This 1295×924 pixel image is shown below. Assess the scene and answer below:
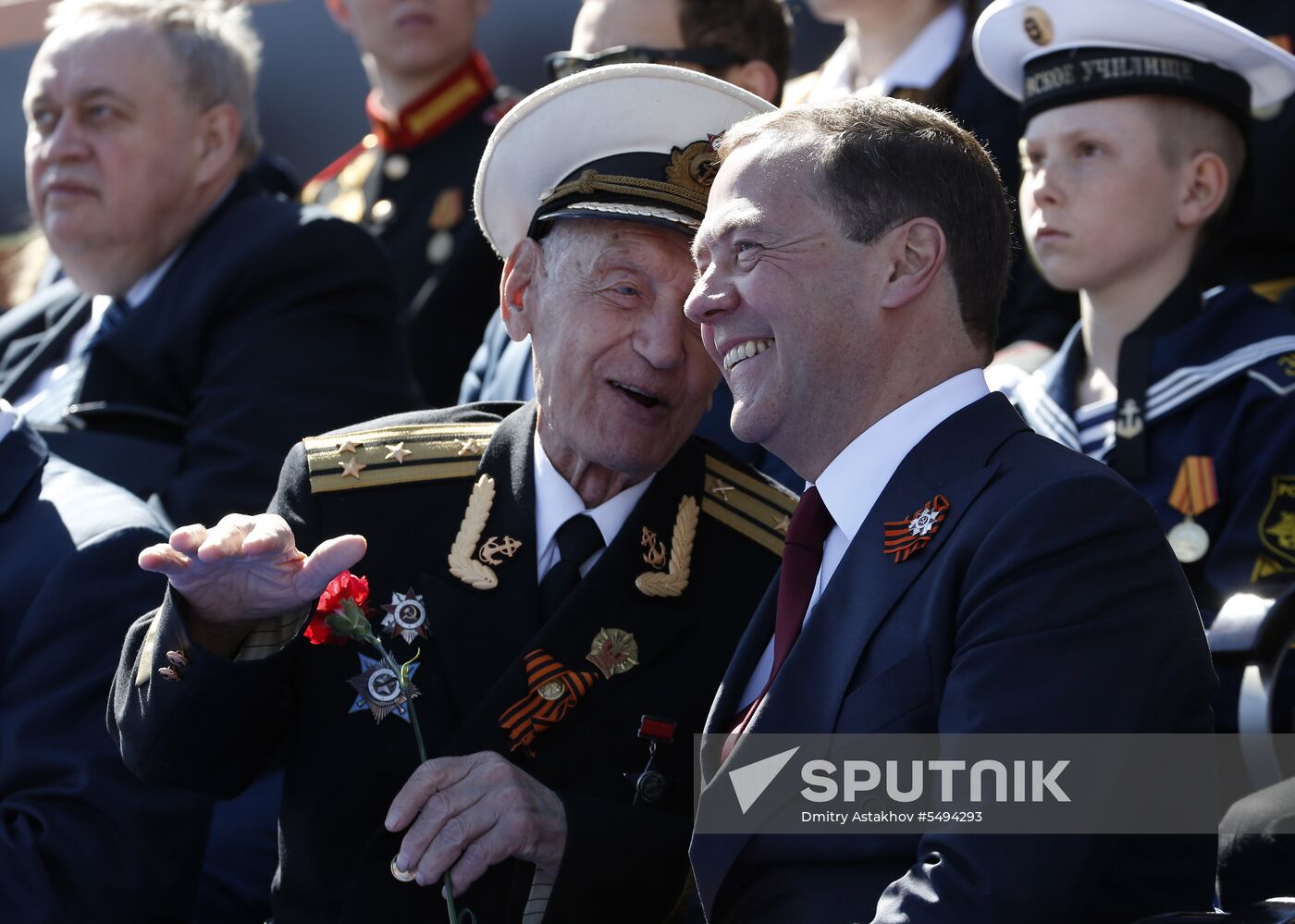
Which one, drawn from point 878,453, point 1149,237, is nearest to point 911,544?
point 878,453

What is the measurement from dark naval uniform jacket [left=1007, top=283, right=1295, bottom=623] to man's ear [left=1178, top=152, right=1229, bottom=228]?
0.16m

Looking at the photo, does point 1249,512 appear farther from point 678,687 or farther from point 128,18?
point 128,18

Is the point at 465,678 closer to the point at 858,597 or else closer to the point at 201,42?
the point at 858,597

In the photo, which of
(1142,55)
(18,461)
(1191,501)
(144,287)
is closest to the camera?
(18,461)

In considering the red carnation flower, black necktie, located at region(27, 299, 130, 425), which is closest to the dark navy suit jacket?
the red carnation flower

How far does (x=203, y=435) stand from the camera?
362cm

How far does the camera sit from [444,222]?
5.02 meters

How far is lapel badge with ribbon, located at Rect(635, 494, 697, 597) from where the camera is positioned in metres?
2.65

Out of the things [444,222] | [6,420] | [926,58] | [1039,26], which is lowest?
[6,420]

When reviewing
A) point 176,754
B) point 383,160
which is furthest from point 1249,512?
point 383,160

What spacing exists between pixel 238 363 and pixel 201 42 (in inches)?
37.3

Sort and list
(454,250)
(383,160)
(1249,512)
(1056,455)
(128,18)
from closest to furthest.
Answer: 1. (1056,455)
2. (1249,512)
3. (128,18)
4. (454,250)
5. (383,160)

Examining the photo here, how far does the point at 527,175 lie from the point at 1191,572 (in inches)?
53.6

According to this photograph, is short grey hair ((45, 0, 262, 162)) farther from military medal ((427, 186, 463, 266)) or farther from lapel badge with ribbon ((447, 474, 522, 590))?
lapel badge with ribbon ((447, 474, 522, 590))
